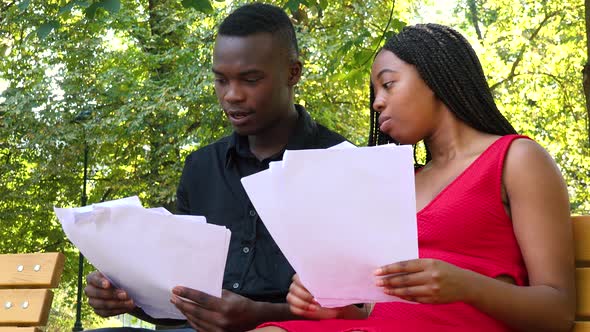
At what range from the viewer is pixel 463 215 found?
227 centimetres

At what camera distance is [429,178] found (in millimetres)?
2516

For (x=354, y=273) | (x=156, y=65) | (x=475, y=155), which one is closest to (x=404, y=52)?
(x=475, y=155)

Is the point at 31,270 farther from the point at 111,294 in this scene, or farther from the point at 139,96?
the point at 139,96

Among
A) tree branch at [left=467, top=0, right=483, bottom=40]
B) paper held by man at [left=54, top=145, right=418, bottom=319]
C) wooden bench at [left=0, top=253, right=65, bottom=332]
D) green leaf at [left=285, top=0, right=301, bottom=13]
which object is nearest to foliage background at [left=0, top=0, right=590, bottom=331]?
tree branch at [left=467, top=0, right=483, bottom=40]

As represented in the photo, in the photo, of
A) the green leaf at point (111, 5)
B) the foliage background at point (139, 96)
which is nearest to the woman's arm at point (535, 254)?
the green leaf at point (111, 5)

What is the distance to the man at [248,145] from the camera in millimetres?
2840

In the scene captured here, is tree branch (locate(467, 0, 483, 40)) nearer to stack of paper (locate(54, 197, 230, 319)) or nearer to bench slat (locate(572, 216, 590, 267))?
bench slat (locate(572, 216, 590, 267))

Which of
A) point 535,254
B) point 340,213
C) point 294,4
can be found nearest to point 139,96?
point 294,4

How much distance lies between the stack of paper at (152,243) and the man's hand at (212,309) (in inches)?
1.0

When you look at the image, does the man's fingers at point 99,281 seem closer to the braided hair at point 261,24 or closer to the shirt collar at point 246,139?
the shirt collar at point 246,139

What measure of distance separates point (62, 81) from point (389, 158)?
1370 cm

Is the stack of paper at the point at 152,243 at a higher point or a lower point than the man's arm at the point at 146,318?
higher

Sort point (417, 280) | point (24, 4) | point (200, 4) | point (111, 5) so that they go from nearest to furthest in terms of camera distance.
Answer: point (417, 280) < point (111, 5) < point (24, 4) < point (200, 4)

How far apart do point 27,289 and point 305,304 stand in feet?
4.23
